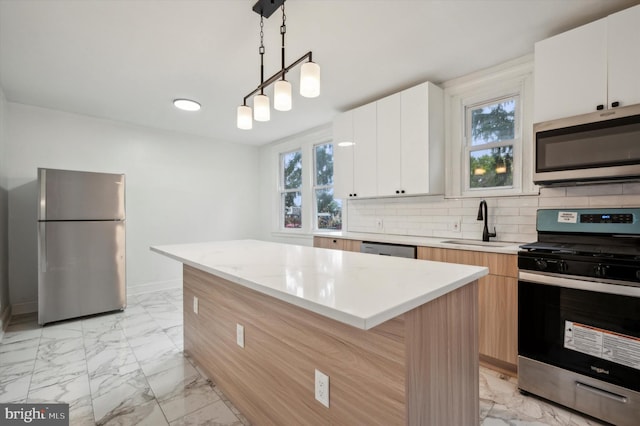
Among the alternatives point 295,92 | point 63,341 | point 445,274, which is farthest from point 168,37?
point 63,341

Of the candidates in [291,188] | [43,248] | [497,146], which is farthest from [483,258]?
[43,248]

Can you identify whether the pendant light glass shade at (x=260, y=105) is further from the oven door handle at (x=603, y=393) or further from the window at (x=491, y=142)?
the oven door handle at (x=603, y=393)

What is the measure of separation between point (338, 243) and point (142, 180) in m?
3.07

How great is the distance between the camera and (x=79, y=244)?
130 inches

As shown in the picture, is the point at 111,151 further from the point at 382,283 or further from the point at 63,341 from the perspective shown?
the point at 382,283

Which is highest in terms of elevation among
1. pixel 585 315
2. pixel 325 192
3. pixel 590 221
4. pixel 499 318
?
pixel 325 192

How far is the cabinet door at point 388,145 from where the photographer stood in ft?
9.77

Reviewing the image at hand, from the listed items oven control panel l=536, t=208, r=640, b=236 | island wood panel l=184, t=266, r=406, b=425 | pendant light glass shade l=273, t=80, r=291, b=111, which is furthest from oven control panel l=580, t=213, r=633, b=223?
pendant light glass shade l=273, t=80, r=291, b=111

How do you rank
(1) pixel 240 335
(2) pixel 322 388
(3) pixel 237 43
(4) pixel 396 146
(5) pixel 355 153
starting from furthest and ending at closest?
1. (5) pixel 355 153
2. (4) pixel 396 146
3. (3) pixel 237 43
4. (1) pixel 240 335
5. (2) pixel 322 388

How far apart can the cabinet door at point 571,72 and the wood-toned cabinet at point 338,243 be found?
6.15ft

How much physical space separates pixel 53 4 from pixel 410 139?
9.21 feet

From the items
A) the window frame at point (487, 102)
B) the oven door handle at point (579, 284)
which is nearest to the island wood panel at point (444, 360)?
the oven door handle at point (579, 284)

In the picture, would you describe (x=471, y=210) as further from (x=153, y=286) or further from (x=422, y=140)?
(x=153, y=286)

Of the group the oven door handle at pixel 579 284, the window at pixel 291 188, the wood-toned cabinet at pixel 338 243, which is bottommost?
the oven door handle at pixel 579 284
